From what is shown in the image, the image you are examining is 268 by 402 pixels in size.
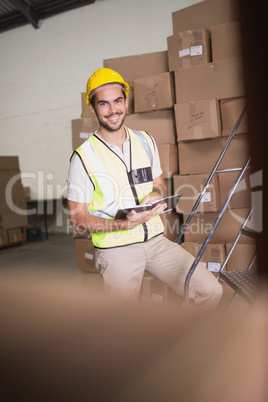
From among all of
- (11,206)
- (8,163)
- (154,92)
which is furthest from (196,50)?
(11,206)

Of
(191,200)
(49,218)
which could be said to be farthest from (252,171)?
(49,218)

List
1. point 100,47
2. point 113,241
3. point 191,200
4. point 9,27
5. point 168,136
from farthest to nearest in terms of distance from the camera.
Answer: point 9,27, point 100,47, point 168,136, point 191,200, point 113,241

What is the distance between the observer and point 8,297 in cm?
39

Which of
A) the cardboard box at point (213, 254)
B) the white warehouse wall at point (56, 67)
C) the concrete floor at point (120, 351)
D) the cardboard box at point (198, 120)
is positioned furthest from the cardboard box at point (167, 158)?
the white warehouse wall at point (56, 67)

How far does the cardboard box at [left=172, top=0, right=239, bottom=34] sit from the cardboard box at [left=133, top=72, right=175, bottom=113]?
471 millimetres

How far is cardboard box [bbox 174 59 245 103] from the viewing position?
9.14 feet

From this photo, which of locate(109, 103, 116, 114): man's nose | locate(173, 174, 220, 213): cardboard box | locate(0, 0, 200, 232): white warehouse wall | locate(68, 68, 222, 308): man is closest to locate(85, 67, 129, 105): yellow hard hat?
locate(68, 68, 222, 308): man

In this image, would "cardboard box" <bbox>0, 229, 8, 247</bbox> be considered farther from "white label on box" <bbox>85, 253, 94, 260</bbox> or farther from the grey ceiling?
the grey ceiling

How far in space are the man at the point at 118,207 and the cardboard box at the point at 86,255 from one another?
1.50 meters

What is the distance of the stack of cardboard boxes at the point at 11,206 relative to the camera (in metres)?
6.05

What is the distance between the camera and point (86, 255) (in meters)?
3.34

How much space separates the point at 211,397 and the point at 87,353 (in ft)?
0.34

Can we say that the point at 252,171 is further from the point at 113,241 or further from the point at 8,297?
the point at 113,241

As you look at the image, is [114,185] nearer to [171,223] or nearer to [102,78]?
[102,78]
